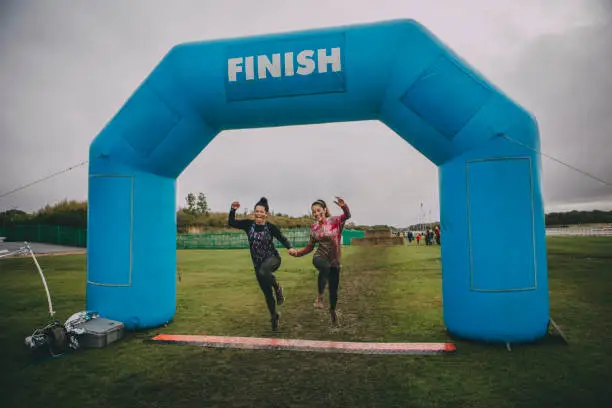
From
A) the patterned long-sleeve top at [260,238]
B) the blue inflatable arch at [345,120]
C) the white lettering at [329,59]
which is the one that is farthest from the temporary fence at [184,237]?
the white lettering at [329,59]

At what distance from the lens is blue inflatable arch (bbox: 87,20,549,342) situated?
15.4 ft

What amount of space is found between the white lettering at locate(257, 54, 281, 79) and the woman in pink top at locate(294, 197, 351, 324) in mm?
1820

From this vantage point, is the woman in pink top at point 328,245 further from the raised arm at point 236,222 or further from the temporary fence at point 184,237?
the temporary fence at point 184,237

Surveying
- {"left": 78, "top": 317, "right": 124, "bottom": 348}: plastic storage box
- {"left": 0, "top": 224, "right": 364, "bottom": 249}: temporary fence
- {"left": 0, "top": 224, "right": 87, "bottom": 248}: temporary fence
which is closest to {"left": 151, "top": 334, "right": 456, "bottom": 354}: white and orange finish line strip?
{"left": 78, "top": 317, "right": 124, "bottom": 348}: plastic storage box

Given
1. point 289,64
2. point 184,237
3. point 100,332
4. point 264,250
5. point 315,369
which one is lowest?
point 315,369

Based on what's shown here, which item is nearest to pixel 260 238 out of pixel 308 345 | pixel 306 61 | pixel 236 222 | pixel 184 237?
pixel 236 222

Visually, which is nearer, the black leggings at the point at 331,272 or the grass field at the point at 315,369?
the grass field at the point at 315,369

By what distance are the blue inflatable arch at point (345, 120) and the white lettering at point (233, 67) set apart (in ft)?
0.04

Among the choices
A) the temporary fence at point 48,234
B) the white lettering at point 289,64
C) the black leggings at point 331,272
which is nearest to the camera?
the white lettering at point 289,64

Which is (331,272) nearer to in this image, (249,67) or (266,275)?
(266,275)

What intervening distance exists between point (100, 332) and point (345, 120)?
4.22 m

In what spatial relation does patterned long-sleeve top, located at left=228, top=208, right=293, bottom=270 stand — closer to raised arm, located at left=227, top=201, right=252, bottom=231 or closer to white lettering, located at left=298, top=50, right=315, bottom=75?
raised arm, located at left=227, top=201, right=252, bottom=231

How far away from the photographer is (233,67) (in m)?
5.25

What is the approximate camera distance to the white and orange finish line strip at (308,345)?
4.50 meters
